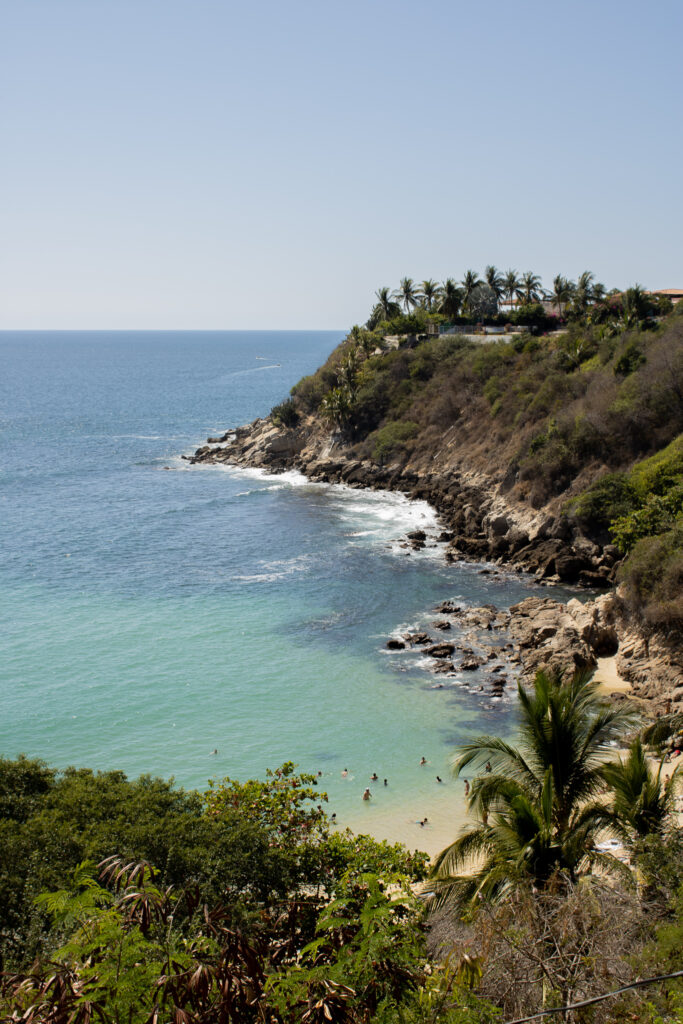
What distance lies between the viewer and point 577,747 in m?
14.8

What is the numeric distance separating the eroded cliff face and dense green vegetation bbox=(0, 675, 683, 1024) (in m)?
13.2

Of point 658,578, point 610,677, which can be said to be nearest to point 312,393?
point 658,578

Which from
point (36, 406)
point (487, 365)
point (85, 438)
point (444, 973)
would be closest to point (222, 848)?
point (444, 973)

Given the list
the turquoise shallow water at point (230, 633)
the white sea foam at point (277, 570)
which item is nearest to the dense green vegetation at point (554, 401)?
the turquoise shallow water at point (230, 633)

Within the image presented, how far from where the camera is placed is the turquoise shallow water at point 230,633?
2664cm

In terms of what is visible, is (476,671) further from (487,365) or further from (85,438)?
(85,438)

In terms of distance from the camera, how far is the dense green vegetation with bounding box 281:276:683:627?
39.2 meters

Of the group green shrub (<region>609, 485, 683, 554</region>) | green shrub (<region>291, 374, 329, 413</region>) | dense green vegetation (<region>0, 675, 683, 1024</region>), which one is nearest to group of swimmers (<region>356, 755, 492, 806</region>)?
dense green vegetation (<region>0, 675, 683, 1024</region>)

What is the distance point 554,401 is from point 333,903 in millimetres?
48862

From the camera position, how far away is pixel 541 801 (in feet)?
45.1

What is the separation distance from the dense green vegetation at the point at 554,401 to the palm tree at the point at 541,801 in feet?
50.6

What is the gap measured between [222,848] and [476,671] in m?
18.5

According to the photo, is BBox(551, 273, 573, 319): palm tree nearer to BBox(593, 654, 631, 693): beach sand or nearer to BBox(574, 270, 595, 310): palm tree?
BBox(574, 270, 595, 310): palm tree

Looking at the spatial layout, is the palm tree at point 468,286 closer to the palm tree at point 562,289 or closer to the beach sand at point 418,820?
the palm tree at point 562,289
